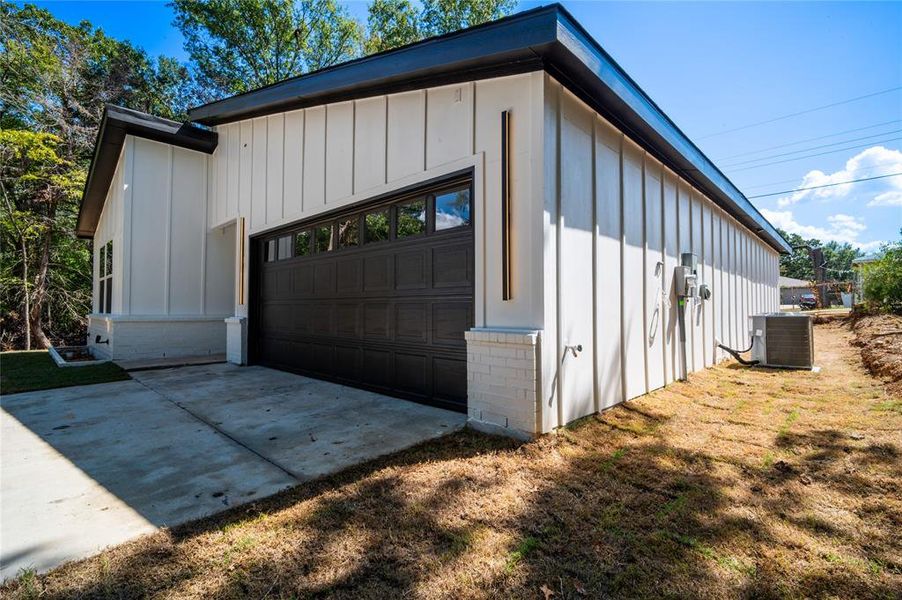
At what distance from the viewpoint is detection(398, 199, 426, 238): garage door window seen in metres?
4.79

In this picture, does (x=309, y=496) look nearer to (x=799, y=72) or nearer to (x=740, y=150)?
(x=799, y=72)

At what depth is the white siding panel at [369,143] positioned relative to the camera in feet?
16.5

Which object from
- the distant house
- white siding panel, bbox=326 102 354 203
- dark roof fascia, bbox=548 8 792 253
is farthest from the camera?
the distant house

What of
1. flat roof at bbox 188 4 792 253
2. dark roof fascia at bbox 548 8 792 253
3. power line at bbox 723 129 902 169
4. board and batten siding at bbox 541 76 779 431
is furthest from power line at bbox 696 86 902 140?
flat roof at bbox 188 4 792 253

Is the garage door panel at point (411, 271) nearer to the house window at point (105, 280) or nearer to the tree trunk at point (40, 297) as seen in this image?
the house window at point (105, 280)

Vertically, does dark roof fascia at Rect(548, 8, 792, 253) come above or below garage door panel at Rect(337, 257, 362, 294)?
above

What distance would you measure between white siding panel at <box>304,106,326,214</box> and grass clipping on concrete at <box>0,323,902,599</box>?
4362 millimetres

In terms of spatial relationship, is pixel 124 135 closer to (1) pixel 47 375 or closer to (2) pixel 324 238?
(1) pixel 47 375

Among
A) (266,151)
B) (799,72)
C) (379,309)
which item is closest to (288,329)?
(379,309)

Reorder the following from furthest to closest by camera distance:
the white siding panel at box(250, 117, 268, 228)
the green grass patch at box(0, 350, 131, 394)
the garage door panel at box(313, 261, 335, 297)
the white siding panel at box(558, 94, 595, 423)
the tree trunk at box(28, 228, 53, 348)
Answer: the tree trunk at box(28, 228, 53, 348)
the white siding panel at box(250, 117, 268, 228)
the garage door panel at box(313, 261, 335, 297)
the green grass patch at box(0, 350, 131, 394)
the white siding panel at box(558, 94, 595, 423)

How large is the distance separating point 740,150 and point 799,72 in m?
15.6

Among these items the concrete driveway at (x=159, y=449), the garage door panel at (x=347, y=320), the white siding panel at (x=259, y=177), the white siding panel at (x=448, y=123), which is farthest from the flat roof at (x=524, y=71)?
the concrete driveway at (x=159, y=449)

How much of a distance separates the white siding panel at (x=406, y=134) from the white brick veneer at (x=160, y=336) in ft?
22.9

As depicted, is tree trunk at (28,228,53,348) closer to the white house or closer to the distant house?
the white house
